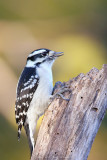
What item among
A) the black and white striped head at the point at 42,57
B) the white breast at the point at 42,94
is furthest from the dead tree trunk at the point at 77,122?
the black and white striped head at the point at 42,57

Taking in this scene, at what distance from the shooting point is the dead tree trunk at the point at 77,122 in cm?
432

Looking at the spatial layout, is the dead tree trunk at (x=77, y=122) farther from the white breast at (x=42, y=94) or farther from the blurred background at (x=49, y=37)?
the blurred background at (x=49, y=37)

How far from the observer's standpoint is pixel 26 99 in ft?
17.4

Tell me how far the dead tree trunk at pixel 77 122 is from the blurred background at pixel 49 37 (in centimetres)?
481

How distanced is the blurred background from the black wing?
391 centimetres

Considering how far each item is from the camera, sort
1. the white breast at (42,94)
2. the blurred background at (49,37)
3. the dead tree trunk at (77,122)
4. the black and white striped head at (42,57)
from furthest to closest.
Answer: the blurred background at (49,37), the black and white striped head at (42,57), the white breast at (42,94), the dead tree trunk at (77,122)

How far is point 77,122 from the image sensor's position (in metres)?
4.36

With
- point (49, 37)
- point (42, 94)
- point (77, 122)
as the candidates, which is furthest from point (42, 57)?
point (49, 37)

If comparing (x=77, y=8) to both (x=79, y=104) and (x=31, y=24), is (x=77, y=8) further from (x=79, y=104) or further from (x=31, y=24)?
(x=79, y=104)

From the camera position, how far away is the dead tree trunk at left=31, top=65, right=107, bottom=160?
4.32 meters

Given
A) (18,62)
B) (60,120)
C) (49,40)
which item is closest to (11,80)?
(18,62)

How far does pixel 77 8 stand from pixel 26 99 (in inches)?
236

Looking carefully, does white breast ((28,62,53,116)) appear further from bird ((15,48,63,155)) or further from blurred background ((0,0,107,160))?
blurred background ((0,0,107,160))

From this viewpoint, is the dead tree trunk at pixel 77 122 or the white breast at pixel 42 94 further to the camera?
the white breast at pixel 42 94
